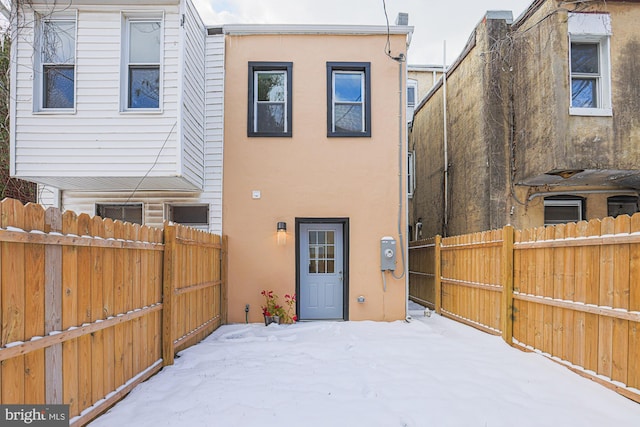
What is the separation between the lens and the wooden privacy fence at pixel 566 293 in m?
3.47

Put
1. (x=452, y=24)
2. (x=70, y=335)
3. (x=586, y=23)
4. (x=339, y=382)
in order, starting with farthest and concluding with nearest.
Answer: (x=452, y=24) < (x=586, y=23) < (x=339, y=382) < (x=70, y=335)

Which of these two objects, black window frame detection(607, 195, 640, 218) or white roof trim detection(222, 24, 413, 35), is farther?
black window frame detection(607, 195, 640, 218)

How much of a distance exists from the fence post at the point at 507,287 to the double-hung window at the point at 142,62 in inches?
230

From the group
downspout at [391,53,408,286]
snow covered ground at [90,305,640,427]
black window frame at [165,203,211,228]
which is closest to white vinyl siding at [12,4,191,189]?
black window frame at [165,203,211,228]

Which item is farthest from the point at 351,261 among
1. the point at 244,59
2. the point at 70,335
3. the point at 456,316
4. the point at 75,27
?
the point at 75,27

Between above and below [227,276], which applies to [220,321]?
below

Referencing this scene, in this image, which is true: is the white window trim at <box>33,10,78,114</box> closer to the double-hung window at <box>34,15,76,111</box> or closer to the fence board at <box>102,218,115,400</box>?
the double-hung window at <box>34,15,76,111</box>

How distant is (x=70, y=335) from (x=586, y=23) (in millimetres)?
8756

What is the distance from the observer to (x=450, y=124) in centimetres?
964

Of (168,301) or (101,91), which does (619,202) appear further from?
(101,91)

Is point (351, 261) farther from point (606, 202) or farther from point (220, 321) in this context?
point (606, 202)

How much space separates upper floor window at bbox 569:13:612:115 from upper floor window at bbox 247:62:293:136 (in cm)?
516

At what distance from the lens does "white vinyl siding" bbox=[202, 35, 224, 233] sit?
718 cm

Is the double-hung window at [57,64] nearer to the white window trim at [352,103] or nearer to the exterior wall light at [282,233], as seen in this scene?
the exterior wall light at [282,233]
